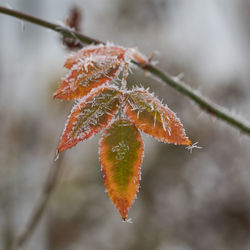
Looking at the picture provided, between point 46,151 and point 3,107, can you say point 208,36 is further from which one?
point 46,151

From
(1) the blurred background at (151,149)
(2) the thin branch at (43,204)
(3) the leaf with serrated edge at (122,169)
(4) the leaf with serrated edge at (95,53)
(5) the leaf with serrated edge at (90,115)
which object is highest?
(1) the blurred background at (151,149)

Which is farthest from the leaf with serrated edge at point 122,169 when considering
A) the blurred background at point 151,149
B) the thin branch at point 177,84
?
the blurred background at point 151,149

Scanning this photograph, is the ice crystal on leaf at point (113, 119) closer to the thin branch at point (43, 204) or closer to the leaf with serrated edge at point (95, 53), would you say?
the leaf with serrated edge at point (95, 53)

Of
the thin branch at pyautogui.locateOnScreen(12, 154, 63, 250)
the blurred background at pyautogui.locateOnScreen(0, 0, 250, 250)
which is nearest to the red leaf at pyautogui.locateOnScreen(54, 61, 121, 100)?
the thin branch at pyautogui.locateOnScreen(12, 154, 63, 250)

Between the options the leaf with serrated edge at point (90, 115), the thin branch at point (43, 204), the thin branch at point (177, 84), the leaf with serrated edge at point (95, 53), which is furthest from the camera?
the thin branch at point (43, 204)

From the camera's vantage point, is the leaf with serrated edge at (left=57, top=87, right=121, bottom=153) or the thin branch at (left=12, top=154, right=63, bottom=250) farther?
the thin branch at (left=12, top=154, right=63, bottom=250)

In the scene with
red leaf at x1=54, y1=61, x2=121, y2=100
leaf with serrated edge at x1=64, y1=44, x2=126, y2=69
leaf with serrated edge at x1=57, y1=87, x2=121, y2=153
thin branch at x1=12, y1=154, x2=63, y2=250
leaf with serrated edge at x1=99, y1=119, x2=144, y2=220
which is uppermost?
thin branch at x1=12, y1=154, x2=63, y2=250

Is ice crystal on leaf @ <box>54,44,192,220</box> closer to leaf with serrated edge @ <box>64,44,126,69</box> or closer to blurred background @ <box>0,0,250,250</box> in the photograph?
leaf with serrated edge @ <box>64,44,126,69</box>
